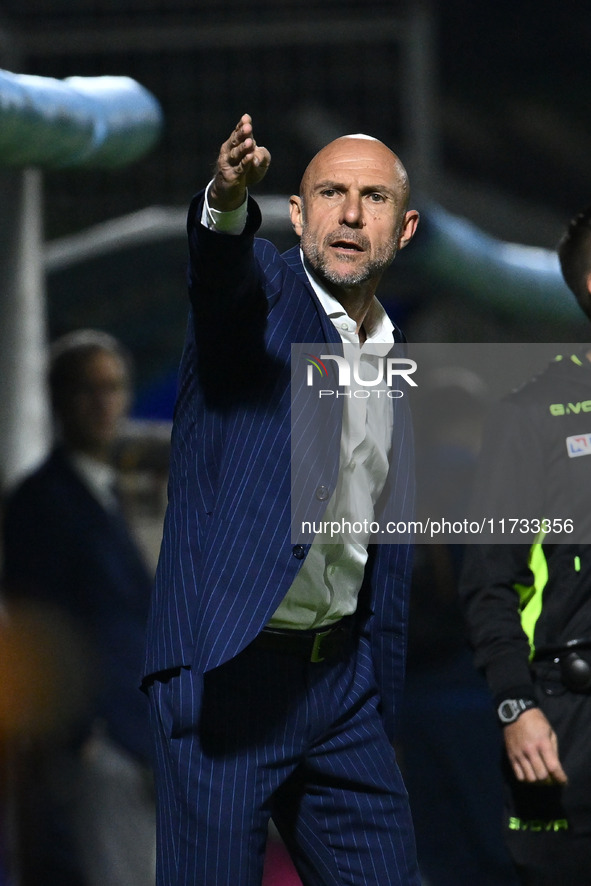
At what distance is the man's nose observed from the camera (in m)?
2.29

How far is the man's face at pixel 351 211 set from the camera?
2.29 metres

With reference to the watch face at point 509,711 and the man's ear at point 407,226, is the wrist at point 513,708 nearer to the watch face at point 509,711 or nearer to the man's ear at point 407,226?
the watch face at point 509,711

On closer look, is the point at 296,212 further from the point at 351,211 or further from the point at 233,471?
the point at 233,471

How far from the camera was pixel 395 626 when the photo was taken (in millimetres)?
2521

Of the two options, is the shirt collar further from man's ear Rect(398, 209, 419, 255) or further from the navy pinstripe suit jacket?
man's ear Rect(398, 209, 419, 255)

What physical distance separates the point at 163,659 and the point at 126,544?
200cm

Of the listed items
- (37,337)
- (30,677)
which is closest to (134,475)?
(37,337)

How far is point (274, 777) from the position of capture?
7.41 feet

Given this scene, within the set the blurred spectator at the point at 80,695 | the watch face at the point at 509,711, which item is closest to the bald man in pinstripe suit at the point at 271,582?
the watch face at the point at 509,711

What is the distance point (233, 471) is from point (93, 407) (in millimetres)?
2183

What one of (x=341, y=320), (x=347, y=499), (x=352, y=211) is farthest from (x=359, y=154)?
(x=347, y=499)

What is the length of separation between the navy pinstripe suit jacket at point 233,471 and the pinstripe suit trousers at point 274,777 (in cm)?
10

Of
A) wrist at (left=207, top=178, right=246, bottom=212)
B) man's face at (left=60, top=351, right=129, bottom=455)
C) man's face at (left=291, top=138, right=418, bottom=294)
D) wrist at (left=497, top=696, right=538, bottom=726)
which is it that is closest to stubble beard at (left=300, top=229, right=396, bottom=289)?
man's face at (left=291, top=138, right=418, bottom=294)

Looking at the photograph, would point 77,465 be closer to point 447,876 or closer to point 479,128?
point 447,876
